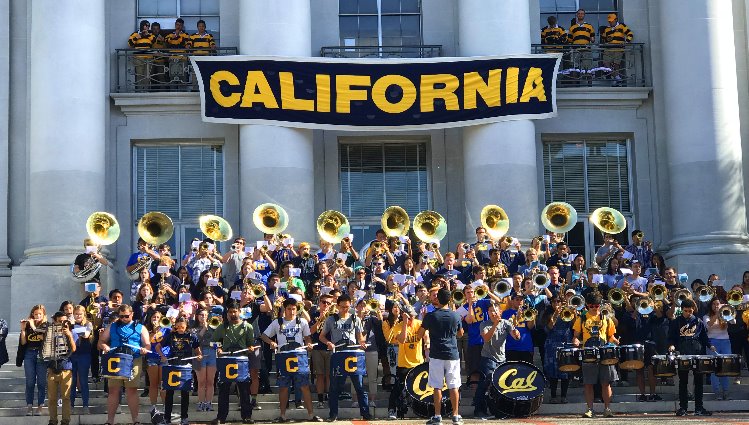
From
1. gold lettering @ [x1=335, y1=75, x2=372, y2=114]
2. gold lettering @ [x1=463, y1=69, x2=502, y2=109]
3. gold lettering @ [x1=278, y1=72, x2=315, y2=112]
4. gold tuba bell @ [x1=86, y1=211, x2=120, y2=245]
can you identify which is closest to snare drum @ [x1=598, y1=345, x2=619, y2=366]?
gold lettering @ [x1=463, y1=69, x2=502, y2=109]

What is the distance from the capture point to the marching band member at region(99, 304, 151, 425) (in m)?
20.3

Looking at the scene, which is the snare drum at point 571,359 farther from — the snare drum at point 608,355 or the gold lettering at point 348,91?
the gold lettering at point 348,91

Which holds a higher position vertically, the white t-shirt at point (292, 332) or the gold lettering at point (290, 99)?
the gold lettering at point (290, 99)

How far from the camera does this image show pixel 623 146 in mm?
30516

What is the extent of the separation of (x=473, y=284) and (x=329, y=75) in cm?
820

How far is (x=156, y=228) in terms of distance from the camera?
85.3 feet

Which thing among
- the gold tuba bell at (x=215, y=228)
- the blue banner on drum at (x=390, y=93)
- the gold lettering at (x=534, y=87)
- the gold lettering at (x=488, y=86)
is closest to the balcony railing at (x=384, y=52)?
the blue banner on drum at (x=390, y=93)

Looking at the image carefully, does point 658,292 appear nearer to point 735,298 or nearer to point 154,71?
point 735,298

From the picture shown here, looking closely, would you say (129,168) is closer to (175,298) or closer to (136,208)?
(136,208)

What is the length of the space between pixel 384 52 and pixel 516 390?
463 inches

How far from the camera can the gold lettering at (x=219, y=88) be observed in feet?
92.7

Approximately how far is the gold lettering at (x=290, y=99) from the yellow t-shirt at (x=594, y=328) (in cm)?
901

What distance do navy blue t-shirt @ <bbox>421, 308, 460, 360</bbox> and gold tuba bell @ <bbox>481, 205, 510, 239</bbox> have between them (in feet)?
25.3

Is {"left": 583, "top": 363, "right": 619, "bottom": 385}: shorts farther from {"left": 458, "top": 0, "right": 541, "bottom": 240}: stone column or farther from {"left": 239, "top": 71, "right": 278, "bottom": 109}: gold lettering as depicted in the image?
{"left": 239, "top": 71, "right": 278, "bottom": 109}: gold lettering
